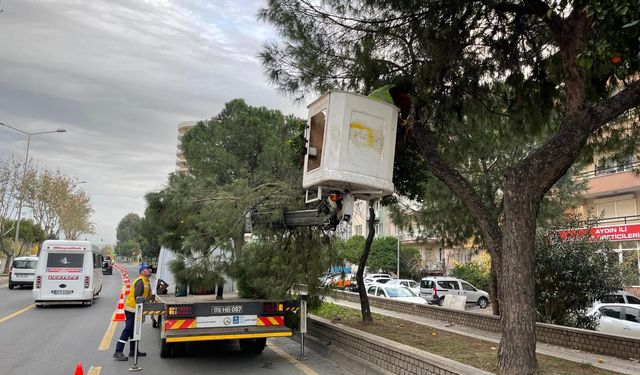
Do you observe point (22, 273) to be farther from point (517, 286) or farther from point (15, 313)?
point (517, 286)

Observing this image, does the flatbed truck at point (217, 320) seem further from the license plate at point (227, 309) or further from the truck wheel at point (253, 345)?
the truck wheel at point (253, 345)

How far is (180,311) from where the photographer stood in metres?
8.49

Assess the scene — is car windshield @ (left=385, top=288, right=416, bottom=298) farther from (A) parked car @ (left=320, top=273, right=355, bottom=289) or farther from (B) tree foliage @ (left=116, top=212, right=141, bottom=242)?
(B) tree foliage @ (left=116, top=212, right=141, bottom=242)

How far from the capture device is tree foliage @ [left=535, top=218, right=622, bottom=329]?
1147cm

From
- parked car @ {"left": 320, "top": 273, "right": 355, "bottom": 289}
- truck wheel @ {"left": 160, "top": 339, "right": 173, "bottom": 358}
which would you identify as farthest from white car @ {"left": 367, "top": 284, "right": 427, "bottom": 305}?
truck wheel @ {"left": 160, "top": 339, "right": 173, "bottom": 358}

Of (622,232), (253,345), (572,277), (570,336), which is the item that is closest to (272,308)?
(253,345)

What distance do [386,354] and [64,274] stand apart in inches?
600

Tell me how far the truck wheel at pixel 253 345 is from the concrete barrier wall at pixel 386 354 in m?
1.13

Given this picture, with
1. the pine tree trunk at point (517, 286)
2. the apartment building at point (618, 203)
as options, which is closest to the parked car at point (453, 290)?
the apartment building at point (618, 203)

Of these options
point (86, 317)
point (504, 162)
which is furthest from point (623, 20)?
point (86, 317)

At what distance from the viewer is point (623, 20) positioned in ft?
16.5

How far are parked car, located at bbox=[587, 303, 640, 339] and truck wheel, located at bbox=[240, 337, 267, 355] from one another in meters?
8.77

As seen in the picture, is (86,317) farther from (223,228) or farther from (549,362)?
(549,362)

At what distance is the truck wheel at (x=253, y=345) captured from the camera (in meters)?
9.91
